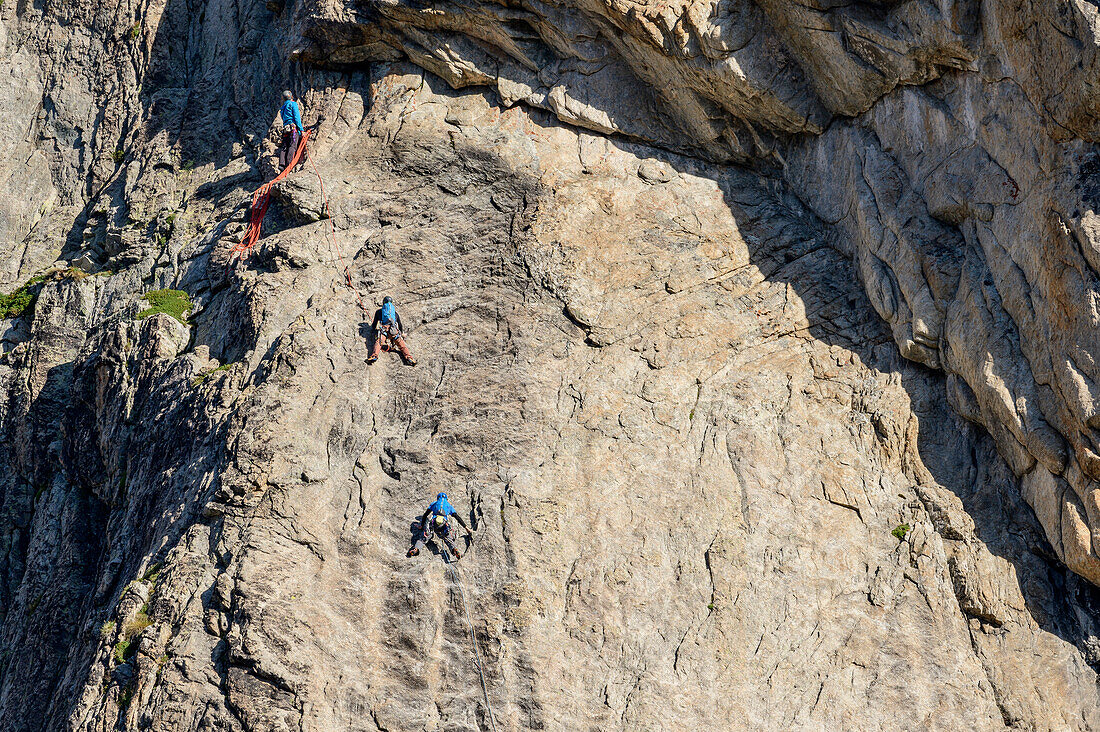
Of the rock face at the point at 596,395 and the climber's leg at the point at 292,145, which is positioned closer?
the rock face at the point at 596,395

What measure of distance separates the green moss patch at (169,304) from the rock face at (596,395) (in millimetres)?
332

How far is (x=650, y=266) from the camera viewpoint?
23.7 meters

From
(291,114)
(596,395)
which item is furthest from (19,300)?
(596,395)

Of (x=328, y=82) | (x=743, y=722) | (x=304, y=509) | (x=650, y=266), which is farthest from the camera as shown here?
(x=328, y=82)

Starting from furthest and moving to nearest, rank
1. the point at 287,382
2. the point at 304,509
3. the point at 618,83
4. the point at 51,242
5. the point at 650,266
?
the point at 51,242 < the point at 618,83 < the point at 650,266 < the point at 287,382 < the point at 304,509

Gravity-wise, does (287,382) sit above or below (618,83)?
below

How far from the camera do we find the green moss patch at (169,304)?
2458cm

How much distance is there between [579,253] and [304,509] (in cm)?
831

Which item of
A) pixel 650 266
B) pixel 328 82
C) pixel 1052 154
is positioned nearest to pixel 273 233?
pixel 328 82

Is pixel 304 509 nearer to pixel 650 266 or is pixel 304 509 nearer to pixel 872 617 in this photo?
pixel 650 266

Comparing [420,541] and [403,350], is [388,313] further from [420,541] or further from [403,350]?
[420,541]

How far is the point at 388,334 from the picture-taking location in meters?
22.3

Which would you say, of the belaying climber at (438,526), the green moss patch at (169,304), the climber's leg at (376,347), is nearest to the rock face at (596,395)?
the climber's leg at (376,347)

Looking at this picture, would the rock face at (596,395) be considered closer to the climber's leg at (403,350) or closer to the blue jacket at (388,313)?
the climber's leg at (403,350)
